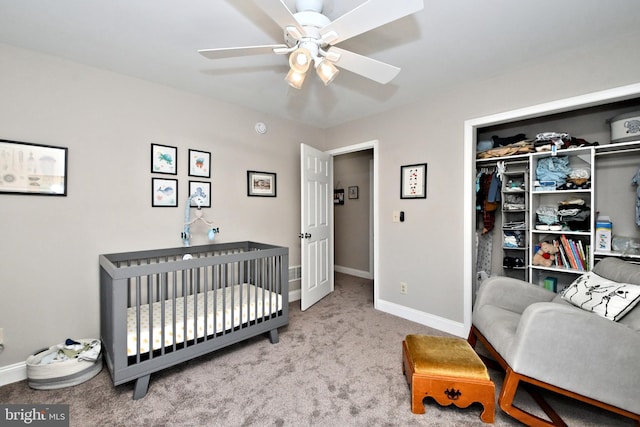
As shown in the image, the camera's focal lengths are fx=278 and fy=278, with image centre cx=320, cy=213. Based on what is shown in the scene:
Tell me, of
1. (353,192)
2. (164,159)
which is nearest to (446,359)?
(164,159)

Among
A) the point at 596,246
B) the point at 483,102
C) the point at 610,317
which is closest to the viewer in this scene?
the point at 610,317

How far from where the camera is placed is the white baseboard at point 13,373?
1.87 m

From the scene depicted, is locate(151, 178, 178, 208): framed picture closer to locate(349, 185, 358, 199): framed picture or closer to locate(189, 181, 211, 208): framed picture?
locate(189, 181, 211, 208): framed picture

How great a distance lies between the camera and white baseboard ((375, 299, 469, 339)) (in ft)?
8.67

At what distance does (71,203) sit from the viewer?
2125 mm

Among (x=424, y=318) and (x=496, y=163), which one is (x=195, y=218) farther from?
(x=496, y=163)

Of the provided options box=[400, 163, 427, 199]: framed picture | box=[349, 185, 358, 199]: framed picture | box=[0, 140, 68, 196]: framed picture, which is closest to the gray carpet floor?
box=[0, 140, 68, 196]: framed picture

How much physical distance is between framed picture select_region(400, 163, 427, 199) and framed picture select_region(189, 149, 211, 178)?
2050 mm

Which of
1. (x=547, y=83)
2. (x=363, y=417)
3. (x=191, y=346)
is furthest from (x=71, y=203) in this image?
(x=547, y=83)

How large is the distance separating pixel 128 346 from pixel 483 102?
3.29 metres

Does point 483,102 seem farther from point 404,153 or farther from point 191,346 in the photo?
point 191,346

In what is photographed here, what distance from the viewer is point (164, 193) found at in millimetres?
2562

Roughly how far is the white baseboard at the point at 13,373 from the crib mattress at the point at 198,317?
0.69 metres

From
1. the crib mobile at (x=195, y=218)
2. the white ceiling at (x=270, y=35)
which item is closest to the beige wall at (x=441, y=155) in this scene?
the white ceiling at (x=270, y=35)
